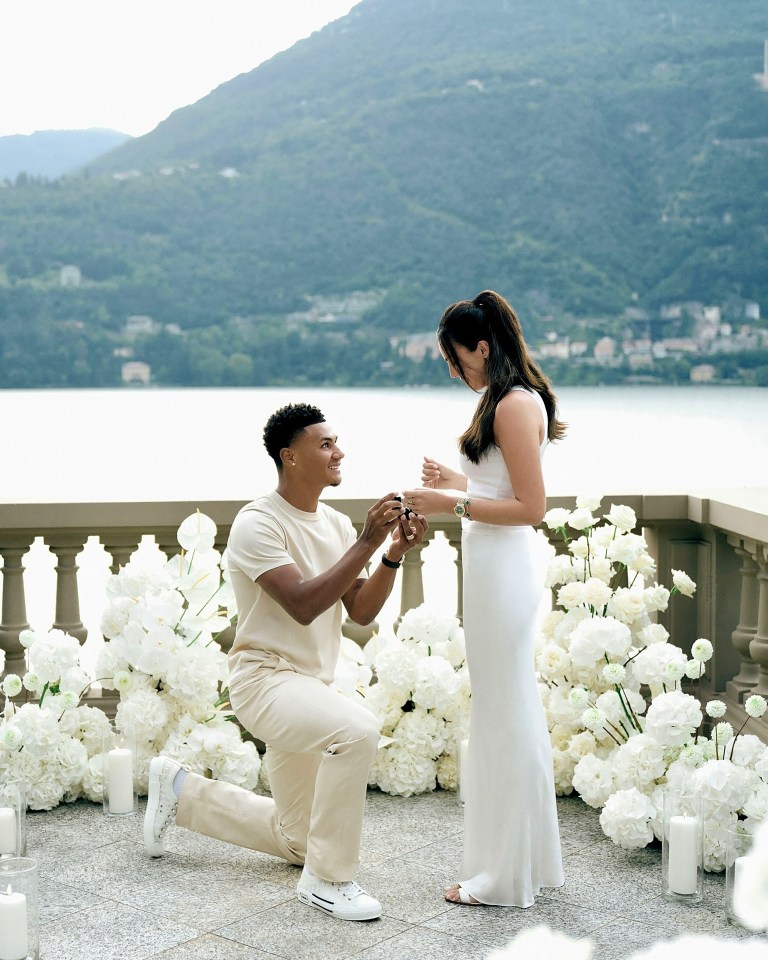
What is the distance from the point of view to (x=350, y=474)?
48.1 meters

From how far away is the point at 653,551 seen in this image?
16.1ft

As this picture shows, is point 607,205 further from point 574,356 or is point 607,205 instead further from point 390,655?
point 390,655

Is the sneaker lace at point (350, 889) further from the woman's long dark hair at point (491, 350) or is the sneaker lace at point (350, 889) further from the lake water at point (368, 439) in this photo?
the lake water at point (368, 439)

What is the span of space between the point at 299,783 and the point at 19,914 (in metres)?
0.90

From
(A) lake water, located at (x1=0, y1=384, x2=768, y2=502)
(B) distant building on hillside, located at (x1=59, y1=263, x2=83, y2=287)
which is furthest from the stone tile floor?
(B) distant building on hillside, located at (x1=59, y1=263, x2=83, y2=287)

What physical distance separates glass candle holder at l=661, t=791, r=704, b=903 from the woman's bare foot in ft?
1.73

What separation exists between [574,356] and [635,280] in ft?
15.4

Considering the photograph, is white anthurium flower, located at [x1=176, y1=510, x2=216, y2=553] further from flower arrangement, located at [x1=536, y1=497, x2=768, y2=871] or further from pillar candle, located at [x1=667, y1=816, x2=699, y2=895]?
pillar candle, located at [x1=667, y1=816, x2=699, y2=895]

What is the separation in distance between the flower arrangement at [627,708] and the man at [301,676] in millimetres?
890

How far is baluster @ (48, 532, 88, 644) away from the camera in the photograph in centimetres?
476

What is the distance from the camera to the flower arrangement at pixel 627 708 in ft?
11.9

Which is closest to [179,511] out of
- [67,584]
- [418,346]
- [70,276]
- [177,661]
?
[67,584]

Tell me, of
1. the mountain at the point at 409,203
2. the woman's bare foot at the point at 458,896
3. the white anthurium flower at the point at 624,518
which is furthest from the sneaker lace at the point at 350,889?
the mountain at the point at 409,203

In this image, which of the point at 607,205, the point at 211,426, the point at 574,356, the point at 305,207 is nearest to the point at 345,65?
the point at 305,207
